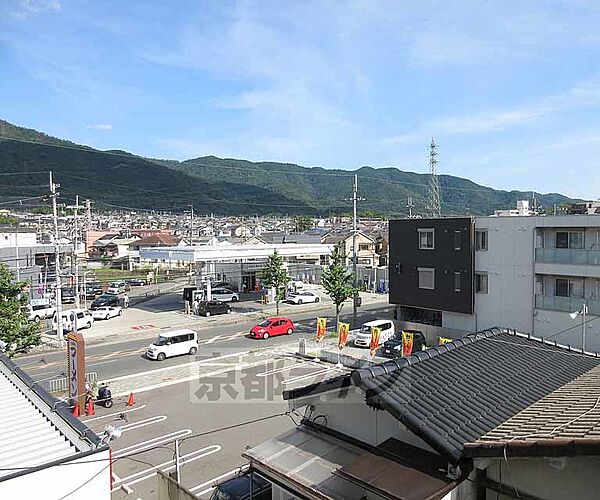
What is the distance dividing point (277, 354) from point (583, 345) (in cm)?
1159

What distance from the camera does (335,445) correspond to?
6637 millimetres

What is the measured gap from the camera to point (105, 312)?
29.1 meters

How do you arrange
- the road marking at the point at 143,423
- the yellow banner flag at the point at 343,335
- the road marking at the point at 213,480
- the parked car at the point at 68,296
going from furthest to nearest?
the parked car at the point at 68,296 < the yellow banner flag at the point at 343,335 < the road marking at the point at 143,423 < the road marking at the point at 213,480

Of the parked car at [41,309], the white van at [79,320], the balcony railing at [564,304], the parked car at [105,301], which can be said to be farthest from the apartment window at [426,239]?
the parked car at [41,309]

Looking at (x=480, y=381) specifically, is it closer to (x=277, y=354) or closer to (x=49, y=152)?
(x=277, y=354)

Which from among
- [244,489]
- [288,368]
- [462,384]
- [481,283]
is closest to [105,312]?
[288,368]

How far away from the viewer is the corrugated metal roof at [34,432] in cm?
522

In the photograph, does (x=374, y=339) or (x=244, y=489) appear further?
(x=374, y=339)

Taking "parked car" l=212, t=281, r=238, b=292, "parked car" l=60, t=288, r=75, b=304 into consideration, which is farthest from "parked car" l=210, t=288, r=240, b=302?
"parked car" l=60, t=288, r=75, b=304

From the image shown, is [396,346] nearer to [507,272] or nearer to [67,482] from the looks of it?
[507,272]

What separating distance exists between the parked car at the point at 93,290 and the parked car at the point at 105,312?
295 inches

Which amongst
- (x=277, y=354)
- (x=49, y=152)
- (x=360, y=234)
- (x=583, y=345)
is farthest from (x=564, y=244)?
(x=49, y=152)

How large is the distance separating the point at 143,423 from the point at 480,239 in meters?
14.8

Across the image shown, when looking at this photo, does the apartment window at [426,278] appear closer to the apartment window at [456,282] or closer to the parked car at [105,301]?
the apartment window at [456,282]
